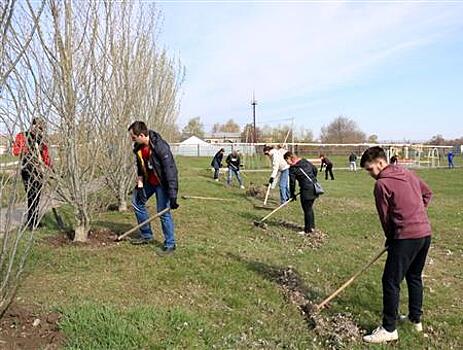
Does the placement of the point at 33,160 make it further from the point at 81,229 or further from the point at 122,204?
the point at 122,204

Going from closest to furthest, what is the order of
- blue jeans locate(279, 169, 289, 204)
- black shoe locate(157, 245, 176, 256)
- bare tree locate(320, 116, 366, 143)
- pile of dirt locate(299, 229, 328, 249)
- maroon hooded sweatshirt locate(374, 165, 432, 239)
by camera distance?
1. maroon hooded sweatshirt locate(374, 165, 432, 239)
2. black shoe locate(157, 245, 176, 256)
3. pile of dirt locate(299, 229, 328, 249)
4. blue jeans locate(279, 169, 289, 204)
5. bare tree locate(320, 116, 366, 143)

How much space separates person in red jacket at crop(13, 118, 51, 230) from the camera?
3.92 m

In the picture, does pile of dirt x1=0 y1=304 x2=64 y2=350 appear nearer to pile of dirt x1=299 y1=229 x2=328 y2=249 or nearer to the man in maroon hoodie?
the man in maroon hoodie

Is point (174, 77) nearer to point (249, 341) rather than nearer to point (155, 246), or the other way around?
point (155, 246)

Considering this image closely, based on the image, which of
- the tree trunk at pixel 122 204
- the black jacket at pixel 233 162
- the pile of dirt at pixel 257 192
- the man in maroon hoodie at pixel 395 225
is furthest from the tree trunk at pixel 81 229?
the black jacket at pixel 233 162

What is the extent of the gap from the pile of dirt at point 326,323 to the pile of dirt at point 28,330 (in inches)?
89.7

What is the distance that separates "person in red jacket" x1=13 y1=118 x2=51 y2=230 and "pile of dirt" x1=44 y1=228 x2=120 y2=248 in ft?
4.30

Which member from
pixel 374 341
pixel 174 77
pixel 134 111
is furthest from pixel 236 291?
pixel 174 77

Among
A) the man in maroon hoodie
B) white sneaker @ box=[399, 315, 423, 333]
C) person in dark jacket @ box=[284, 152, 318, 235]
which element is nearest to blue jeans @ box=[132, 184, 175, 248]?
the man in maroon hoodie

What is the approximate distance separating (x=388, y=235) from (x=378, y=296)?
139 cm

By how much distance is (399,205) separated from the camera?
407 cm

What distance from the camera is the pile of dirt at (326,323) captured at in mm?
4113

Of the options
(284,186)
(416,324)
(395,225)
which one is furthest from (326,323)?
(284,186)

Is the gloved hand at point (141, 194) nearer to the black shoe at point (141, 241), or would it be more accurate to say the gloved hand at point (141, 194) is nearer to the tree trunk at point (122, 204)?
the black shoe at point (141, 241)
